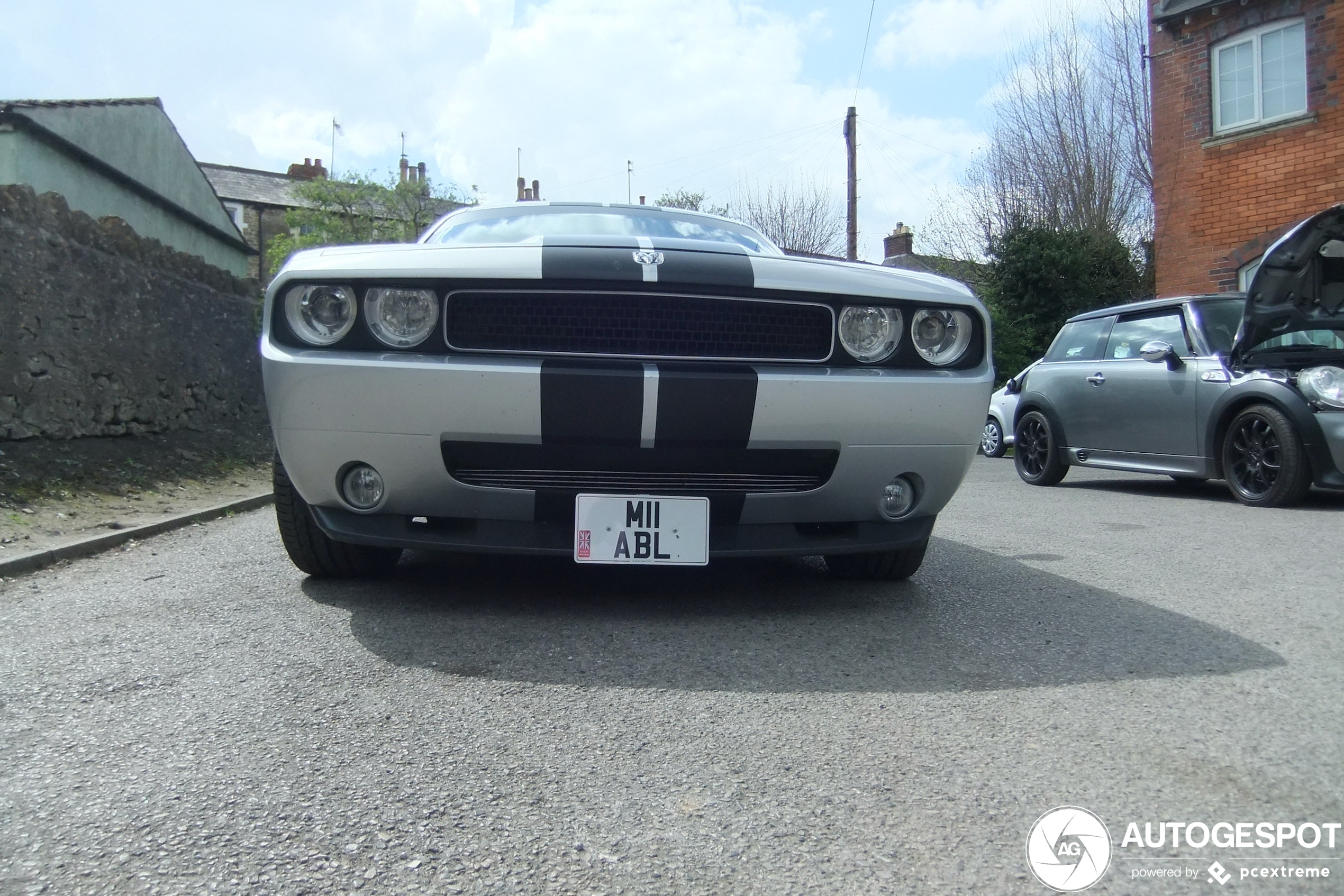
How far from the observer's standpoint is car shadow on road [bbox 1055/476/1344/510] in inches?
252

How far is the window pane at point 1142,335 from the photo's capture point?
7.21m

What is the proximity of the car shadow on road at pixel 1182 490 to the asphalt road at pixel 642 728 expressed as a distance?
124 inches

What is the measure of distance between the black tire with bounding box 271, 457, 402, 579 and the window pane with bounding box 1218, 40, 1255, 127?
45.3 ft

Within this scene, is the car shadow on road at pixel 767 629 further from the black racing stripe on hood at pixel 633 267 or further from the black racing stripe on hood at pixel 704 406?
the black racing stripe on hood at pixel 633 267

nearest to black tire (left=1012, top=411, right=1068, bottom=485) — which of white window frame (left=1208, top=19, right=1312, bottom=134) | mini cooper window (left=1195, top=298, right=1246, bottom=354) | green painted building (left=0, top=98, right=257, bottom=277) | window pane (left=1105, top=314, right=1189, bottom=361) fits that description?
window pane (left=1105, top=314, right=1189, bottom=361)

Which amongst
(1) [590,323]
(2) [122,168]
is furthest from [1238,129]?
(2) [122,168]

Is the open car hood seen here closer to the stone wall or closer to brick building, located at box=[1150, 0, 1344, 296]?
brick building, located at box=[1150, 0, 1344, 296]

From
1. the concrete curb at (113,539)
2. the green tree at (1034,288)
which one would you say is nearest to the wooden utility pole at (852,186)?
the green tree at (1034,288)

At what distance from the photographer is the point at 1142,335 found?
7516mm

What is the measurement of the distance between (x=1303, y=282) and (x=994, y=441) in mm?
6365

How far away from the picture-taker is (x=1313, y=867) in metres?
1.53

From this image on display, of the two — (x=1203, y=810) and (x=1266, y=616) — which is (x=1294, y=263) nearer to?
(x=1266, y=616)

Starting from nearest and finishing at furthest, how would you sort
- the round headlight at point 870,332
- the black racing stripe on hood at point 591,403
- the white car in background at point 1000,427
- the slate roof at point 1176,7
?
1. the black racing stripe on hood at point 591,403
2. the round headlight at point 870,332
3. the white car in background at point 1000,427
4. the slate roof at point 1176,7

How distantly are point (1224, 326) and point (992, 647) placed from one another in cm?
535
